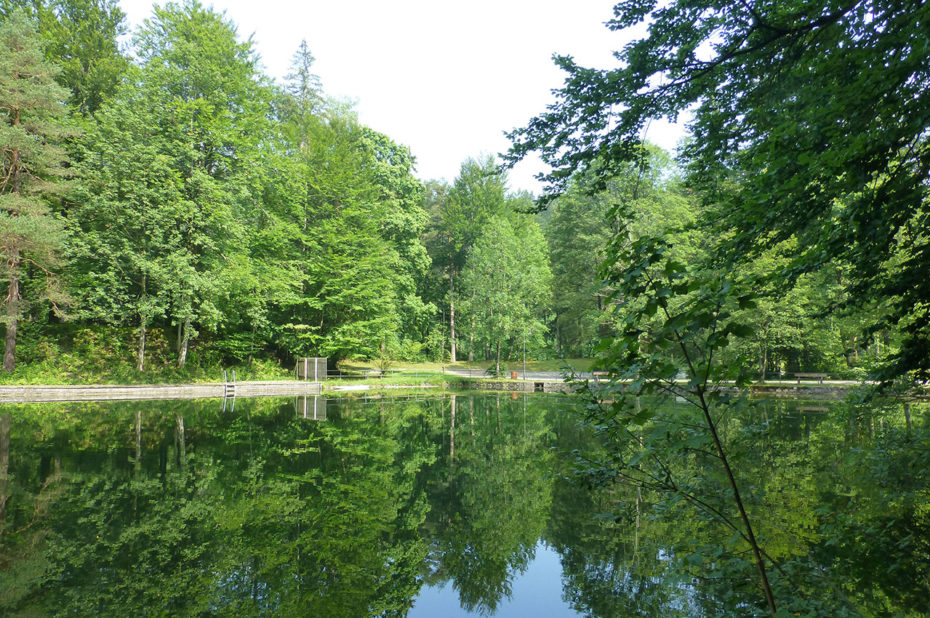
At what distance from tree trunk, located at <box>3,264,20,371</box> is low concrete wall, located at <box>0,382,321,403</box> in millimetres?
2755

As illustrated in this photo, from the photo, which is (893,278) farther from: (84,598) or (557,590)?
(84,598)

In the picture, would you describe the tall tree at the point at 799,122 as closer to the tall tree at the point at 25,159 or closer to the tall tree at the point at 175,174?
the tall tree at the point at 175,174

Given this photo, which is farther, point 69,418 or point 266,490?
point 69,418

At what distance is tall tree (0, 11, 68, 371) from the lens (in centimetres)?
1845

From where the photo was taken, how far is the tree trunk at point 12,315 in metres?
18.9

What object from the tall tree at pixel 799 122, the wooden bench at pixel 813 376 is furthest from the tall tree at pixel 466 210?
the tall tree at pixel 799 122

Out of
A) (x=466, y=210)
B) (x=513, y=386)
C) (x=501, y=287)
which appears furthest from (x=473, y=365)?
(x=466, y=210)

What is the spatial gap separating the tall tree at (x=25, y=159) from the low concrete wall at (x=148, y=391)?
305 cm

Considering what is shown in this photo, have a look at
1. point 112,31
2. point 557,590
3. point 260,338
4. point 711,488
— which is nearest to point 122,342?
point 260,338

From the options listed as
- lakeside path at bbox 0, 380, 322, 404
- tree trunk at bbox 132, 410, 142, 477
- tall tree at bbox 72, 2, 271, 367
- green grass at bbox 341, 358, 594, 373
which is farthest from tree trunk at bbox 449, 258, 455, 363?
tree trunk at bbox 132, 410, 142, 477

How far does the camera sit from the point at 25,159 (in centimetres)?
2012

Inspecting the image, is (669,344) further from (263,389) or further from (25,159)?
(25,159)

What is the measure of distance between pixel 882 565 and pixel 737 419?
12.0 meters

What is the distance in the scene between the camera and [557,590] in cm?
480
